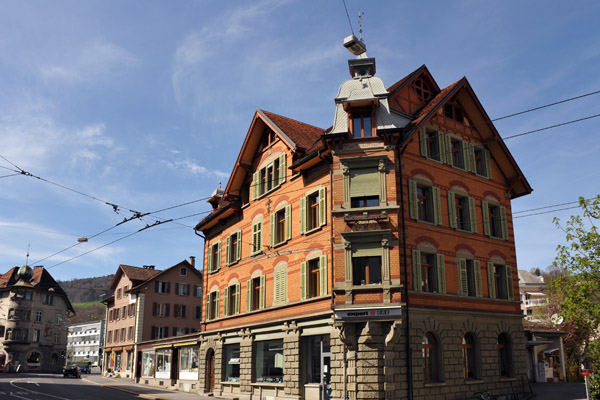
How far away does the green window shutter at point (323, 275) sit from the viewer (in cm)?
2442

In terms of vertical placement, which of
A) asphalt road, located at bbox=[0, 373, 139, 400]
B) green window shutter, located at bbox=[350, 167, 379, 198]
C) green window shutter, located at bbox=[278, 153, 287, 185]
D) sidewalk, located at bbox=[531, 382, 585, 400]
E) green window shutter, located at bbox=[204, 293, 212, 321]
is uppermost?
green window shutter, located at bbox=[278, 153, 287, 185]

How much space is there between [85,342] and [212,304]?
109 meters

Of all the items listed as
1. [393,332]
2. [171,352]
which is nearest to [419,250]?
[393,332]

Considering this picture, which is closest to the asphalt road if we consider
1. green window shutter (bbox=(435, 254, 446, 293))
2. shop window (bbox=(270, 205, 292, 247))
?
shop window (bbox=(270, 205, 292, 247))

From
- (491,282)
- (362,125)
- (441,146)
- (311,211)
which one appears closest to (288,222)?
(311,211)

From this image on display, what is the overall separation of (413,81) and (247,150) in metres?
11.0

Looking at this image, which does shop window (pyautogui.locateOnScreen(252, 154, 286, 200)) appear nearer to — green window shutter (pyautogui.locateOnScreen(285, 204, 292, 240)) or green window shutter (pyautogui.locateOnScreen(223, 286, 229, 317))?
green window shutter (pyautogui.locateOnScreen(285, 204, 292, 240))

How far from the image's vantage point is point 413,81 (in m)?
28.3

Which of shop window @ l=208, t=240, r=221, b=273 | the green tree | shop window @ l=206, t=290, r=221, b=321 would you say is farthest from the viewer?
shop window @ l=208, t=240, r=221, b=273

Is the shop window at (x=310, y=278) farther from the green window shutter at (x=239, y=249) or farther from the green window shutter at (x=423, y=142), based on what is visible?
the green window shutter at (x=239, y=249)

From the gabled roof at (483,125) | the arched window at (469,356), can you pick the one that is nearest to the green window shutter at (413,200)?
the gabled roof at (483,125)

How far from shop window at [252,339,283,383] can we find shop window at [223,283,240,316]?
3.79 m

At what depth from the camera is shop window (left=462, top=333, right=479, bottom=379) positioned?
990 inches

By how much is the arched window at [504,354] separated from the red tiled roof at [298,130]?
46.9 feet
